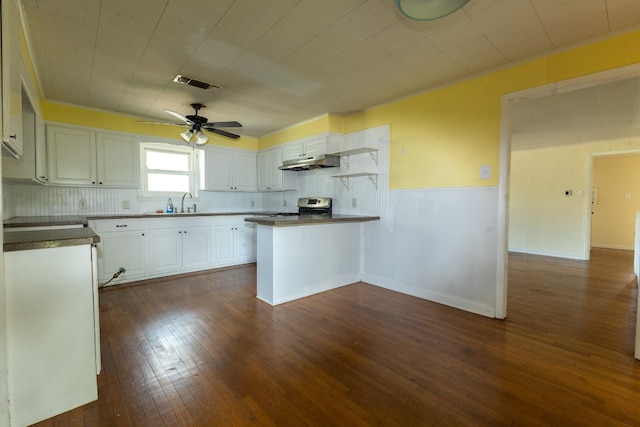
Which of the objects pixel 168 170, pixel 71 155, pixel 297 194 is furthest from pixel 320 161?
pixel 71 155

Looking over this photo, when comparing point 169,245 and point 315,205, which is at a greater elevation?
point 315,205

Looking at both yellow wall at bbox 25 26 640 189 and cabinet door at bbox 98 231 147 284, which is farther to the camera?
cabinet door at bbox 98 231 147 284

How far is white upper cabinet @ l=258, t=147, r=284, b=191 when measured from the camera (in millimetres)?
5055

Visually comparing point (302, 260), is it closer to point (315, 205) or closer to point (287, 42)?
point (315, 205)

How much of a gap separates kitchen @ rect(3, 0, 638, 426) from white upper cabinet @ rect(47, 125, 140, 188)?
150 millimetres

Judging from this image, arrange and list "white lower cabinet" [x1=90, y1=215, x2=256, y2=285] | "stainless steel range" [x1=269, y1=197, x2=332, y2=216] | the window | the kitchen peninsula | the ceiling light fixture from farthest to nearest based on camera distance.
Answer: the window → "stainless steel range" [x1=269, y1=197, x2=332, y2=216] → "white lower cabinet" [x1=90, y1=215, x2=256, y2=285] → the kitchen peninsula → the ceiling light fixture

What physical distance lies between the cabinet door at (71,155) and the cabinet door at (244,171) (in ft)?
7.02

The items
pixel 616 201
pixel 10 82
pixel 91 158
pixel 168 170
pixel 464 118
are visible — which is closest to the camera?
pixel 10 82

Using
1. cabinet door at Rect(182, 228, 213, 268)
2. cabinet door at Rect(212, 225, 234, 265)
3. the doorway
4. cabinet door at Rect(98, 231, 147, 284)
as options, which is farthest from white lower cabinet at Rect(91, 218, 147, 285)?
the doorway

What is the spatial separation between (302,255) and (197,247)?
2.15 m

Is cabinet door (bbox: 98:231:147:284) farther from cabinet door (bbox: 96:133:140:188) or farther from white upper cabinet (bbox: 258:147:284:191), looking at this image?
white upper cabinet (bbox: 258:147:284:191)

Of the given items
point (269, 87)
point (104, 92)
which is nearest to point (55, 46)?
point (104, 92)

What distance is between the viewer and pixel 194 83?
118 inches

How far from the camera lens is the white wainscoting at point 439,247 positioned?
2.85m
